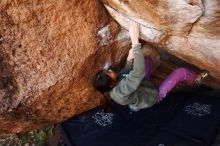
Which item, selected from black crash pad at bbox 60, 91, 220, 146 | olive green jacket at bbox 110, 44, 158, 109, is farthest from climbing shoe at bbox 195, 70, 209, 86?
olive green jacket at bbox 110, 44, 158, 109

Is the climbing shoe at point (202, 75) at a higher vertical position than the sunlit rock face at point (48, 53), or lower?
lower

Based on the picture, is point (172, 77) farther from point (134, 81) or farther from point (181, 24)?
point (181, 24)

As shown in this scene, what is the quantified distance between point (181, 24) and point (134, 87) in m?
0.86

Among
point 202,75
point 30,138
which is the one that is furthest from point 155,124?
point 30,138

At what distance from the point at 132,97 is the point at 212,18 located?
1.33 m

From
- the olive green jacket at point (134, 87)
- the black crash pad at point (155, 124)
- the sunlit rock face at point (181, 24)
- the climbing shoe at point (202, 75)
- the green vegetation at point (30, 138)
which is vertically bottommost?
the green vegetation at point (30, 138)

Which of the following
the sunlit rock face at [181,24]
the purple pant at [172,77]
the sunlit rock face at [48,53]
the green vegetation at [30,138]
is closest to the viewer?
the sunlit rock face at [181,24]

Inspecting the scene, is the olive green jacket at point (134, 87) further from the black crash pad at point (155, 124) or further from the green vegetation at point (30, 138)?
the green vegetation at point (30, 138)

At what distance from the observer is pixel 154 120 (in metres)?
5.07

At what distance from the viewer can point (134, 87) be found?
3973 millimetres

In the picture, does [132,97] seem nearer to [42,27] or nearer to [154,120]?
[154,120]

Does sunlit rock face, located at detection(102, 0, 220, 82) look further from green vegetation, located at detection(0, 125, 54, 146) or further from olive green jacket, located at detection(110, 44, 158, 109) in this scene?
green vegetation, located at detection(0, 125, 54, 146)

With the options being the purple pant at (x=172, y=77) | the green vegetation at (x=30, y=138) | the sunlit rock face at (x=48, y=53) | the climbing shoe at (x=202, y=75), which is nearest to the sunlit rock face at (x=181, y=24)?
the climbing shoe at (x=202, y=75)

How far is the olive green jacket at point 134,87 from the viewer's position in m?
3.93
